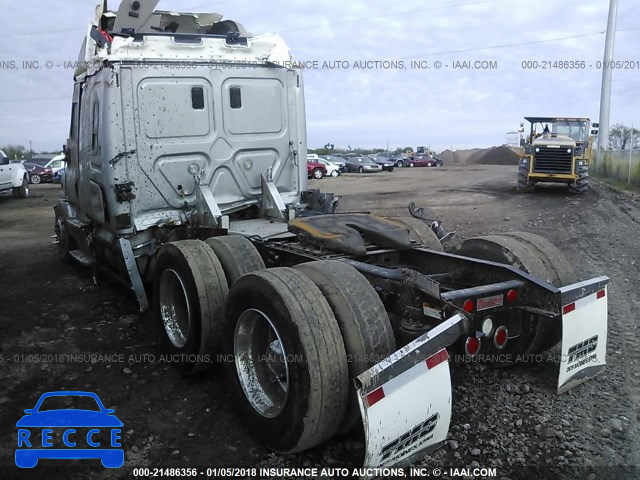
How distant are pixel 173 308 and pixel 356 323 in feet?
7.57

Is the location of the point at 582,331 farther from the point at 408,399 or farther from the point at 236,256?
the point at 236,256

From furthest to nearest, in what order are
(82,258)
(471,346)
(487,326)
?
(82,258) → (487,326) → (471,346)

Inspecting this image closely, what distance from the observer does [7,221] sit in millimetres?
14422

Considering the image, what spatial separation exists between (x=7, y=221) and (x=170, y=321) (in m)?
12.0

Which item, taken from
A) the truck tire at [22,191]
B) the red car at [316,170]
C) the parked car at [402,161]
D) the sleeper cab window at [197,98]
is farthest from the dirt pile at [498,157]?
the sleeper cab window at [197,98]

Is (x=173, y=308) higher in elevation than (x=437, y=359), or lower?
lower

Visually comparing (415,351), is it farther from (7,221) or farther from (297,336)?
(7,221)

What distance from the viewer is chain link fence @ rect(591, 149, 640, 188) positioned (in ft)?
65.2

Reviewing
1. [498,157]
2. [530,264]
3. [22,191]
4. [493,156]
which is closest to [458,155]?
[493,156]

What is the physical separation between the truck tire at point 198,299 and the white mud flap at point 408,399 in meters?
1.82

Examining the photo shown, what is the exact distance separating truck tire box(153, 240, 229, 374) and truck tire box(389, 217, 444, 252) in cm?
187

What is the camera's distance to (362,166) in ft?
133

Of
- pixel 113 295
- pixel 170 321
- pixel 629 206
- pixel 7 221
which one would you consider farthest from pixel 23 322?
pixel 629 206

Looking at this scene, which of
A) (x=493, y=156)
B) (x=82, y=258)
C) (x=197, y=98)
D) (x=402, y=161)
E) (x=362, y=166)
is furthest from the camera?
(x=493, y=156)
